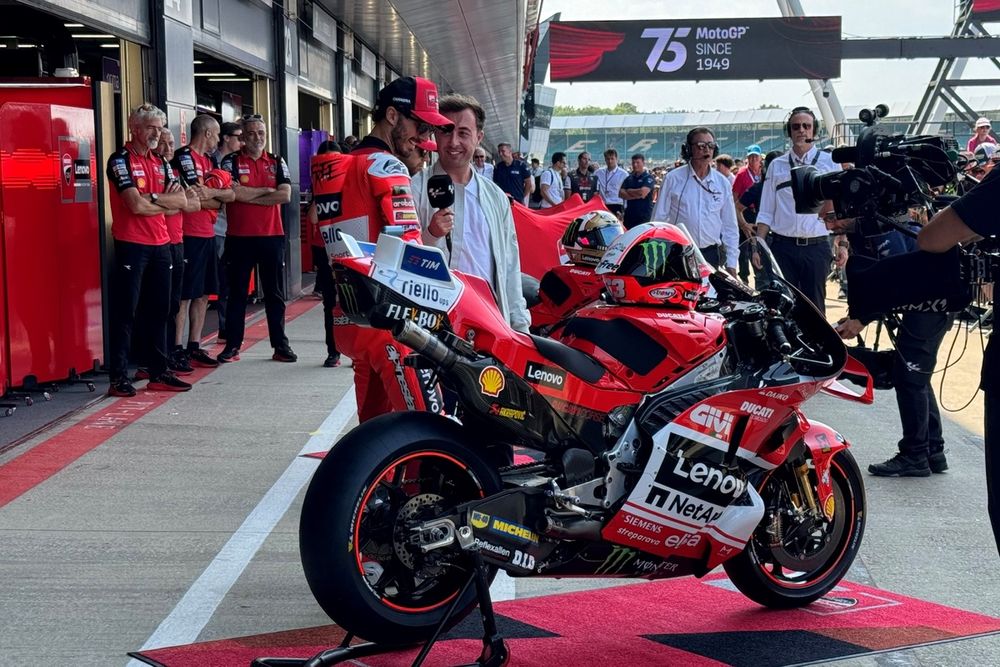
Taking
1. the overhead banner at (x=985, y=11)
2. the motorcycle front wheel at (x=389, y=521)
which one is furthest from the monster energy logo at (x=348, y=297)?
the overhead banner at (x=985, y=11)

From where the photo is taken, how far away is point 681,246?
4.77 metres

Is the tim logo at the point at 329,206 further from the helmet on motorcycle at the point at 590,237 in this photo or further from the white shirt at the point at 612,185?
the white shirt at the point at 612,185

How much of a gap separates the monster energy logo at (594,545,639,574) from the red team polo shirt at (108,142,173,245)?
5890mm

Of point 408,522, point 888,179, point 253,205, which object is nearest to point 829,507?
point 888,179

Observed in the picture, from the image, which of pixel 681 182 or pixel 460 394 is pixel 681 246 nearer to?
pixel 460 394

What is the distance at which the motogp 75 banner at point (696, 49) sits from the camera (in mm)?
41406

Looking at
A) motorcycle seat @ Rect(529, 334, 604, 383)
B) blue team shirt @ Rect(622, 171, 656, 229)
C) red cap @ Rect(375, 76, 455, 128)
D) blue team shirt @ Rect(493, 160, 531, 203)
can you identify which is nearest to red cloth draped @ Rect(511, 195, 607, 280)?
red cap @ Rect(375, 76, 455, 128)

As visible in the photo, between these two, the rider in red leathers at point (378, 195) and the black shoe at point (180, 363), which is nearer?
the rider in red leathers at point (378, 195)

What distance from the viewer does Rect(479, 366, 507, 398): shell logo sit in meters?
3.90

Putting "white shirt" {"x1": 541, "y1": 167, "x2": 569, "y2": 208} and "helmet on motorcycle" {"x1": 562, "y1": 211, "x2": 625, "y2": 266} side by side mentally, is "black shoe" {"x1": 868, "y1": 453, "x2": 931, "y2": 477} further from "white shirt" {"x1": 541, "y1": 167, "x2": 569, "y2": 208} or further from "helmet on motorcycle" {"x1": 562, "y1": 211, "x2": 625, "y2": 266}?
"white shirt" {"x1": 541, "y1": 167, "x2": 569, "y2": 208}

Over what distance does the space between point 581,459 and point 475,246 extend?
1669mm

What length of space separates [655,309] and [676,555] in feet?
2.87

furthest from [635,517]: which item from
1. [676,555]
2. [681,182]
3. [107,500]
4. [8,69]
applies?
[8,69]

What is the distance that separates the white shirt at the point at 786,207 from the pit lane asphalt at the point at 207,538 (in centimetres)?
148
